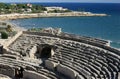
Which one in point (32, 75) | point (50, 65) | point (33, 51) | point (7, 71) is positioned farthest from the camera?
point (33, 51)

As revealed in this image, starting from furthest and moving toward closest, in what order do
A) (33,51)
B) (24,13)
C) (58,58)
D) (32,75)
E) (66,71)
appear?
(24,13) < (33,51) < (58,58) < (32,75) < (66,71)

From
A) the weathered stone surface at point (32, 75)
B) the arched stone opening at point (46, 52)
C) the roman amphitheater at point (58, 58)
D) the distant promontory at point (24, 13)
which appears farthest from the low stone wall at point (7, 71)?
the distant promontory at point (24, 13)

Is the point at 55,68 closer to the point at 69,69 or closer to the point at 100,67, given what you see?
the point at 69,69

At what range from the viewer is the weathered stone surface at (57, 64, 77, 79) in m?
27.7

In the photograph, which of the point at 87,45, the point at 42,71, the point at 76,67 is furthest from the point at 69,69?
the point at 87,45

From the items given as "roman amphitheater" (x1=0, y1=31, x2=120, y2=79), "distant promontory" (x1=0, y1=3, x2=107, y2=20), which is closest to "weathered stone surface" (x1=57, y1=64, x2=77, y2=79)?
"roman amphitheater" (x1=0, y1=31, x2=120, y2=79)

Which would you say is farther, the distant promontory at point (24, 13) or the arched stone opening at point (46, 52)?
the distant promontory at point (24, 13)

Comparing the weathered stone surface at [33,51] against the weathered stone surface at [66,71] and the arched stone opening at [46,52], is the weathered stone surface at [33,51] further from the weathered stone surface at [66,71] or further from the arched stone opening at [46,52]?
the weathered stone surface at [66,71]

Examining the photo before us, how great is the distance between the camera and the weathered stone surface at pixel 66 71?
91.0 feet

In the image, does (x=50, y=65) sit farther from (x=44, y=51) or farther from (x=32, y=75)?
(x=44, y=51)

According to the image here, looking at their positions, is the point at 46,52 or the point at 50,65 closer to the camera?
the point at 50,65

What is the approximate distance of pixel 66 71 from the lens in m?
28.7

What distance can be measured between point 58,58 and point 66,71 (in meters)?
3.91

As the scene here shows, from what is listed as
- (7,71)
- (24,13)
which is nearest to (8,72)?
(7,71)
